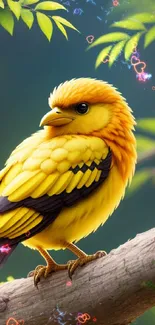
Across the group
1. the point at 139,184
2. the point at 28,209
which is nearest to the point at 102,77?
the point at 139,184

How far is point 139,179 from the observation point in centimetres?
116

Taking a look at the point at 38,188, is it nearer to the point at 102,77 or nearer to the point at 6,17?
the point at 102,77

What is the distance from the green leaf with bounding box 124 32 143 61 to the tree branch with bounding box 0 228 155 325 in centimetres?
41

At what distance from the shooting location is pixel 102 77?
3.84 feet

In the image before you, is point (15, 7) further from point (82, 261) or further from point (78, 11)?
point (82, 261)

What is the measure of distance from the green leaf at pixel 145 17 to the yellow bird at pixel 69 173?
0.74ft

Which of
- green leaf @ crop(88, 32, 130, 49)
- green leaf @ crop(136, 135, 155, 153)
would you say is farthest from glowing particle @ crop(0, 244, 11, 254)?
green leaf @ crop(88, 32, 130, 49)

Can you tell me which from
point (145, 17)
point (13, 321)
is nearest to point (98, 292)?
point (13, 321)

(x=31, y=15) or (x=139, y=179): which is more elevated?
(x=31, y=15)

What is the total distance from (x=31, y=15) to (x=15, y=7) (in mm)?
36

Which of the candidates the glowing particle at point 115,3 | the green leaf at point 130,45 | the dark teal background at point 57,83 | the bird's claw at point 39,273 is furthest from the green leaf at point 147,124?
the bird's claw at point 39,273

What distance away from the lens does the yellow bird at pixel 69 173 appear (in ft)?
3.15

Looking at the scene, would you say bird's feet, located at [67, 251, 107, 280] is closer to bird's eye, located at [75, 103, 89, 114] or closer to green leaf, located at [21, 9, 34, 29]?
bird's eye, located at [75, 103, 89, 114]

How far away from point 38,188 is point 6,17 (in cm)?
42
